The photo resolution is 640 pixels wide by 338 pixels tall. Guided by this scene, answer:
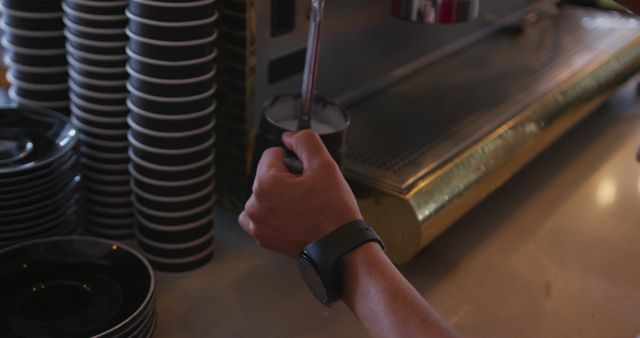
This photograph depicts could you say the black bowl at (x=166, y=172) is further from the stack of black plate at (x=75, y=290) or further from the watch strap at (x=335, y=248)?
the watch strap at (x=335, y=248)

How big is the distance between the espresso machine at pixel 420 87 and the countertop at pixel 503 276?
8cm

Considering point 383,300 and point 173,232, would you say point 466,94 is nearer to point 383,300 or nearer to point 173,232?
point 173,232

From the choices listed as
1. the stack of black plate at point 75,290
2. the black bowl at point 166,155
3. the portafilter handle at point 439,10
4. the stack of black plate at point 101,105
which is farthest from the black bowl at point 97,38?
the portafilter handle at point 439,10

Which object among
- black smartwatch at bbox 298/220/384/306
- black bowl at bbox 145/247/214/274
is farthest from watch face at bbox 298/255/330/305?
black bowl at bbox 145/247/214/274

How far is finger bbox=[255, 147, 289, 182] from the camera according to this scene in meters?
0.67

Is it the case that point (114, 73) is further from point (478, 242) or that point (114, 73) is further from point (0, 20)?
point (478, 242)

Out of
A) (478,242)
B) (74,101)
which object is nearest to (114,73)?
(74,101)

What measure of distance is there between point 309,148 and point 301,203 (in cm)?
5

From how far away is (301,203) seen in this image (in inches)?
25.5

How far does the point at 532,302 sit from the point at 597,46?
0.58 m

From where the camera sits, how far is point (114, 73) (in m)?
0.87

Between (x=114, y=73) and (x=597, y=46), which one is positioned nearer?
(x=114, y=73)

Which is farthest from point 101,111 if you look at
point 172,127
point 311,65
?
point 311,65

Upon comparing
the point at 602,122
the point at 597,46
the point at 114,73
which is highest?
the point at 114,73
